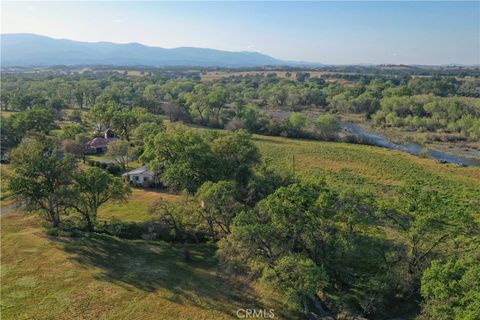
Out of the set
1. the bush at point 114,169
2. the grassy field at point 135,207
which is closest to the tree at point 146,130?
the bush at point 114,169

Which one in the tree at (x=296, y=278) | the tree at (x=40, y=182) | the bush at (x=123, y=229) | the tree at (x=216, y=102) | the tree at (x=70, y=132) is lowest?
the bush at (x=123, y=229)

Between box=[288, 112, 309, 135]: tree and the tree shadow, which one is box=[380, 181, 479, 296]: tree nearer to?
the tree shadow

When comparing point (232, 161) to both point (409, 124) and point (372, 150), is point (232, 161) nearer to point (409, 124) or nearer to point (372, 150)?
point (372, 150)

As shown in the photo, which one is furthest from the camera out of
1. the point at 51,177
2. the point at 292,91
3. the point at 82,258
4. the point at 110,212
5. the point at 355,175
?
the point at 292,91

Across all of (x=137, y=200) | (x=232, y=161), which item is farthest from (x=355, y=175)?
(x=137, y=200)

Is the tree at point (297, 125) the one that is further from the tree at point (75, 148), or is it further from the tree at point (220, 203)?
the tree at point (220, 203)

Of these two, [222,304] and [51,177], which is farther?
[51,177]

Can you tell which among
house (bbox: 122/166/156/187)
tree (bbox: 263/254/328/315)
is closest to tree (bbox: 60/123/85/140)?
house (bbox: 122/166/156/187)
